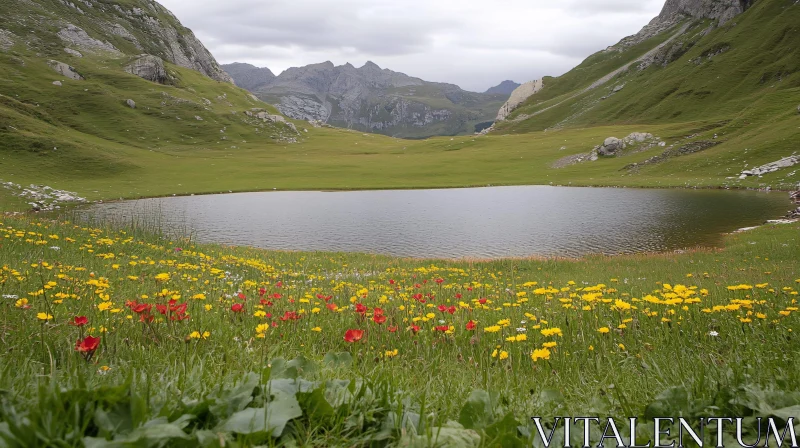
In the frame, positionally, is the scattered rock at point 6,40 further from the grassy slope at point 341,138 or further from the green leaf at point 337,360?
the green leaf at point 337,360

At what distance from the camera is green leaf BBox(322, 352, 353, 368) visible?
11.6ft

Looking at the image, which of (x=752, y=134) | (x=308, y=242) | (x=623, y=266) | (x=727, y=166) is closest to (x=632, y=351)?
(x=623, y=266)

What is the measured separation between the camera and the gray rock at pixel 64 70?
131125 mm

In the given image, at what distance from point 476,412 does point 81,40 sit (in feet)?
701

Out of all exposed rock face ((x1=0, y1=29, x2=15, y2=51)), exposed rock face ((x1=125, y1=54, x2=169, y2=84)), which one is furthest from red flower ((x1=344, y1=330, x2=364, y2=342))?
exposed rock face ((x1=0, y1=29, x2=15, y2=51))

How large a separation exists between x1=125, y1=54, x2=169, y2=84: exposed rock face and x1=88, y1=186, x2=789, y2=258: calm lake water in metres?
124

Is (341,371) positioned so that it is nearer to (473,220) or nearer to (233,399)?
(233,399)

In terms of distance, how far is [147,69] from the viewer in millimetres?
155750

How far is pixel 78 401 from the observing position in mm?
1889

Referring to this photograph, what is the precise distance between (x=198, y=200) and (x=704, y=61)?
185474mm

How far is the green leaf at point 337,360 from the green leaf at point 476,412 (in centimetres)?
127

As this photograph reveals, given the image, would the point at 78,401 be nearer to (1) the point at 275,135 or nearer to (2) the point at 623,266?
(2) the point at 623,266

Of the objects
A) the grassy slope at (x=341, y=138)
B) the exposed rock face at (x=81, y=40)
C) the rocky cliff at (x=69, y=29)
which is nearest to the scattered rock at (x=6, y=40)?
the rocky cliff at (x=69, y=29)

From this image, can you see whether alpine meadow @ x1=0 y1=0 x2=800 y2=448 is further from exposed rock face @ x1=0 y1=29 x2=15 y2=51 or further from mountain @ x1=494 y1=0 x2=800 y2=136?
exposed rock face @ x1=0 y1=29 x2=15 y2=51
